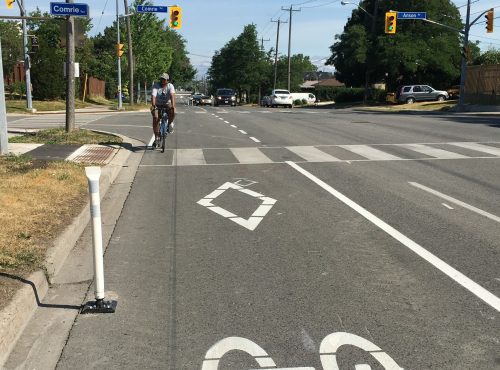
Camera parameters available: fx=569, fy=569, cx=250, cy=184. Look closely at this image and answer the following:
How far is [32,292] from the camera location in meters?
4.21

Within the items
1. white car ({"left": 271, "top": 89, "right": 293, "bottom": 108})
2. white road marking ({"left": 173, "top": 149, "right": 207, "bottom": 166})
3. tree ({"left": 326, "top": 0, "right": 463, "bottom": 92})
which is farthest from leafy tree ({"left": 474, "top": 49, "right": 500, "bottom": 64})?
white road marking ({"left": 173, "top": 149, "right": 207, "bottom": 166})

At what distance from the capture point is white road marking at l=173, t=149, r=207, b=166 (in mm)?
11766

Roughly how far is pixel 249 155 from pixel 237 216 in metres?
5.84

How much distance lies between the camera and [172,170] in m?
10.9

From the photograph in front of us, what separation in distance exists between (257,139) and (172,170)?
5.79 m

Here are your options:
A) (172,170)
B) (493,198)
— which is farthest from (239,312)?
(172,170)

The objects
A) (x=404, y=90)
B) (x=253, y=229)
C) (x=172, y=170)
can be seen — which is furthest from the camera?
(x=404, y=90)

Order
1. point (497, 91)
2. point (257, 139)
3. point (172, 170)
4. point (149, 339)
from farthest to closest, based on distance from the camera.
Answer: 1. point (497, 91)
2. point (257, 139)
3. point (172, 170)
4. point (149, 339)

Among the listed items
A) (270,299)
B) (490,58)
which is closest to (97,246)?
(270,299)

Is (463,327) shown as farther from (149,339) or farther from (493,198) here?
(493,198)

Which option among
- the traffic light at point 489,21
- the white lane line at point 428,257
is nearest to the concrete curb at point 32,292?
the white lane line at point 428,257

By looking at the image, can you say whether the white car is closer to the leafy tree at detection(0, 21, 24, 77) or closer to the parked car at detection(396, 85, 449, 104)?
the parked car at detection(396, 85, 449, 104)

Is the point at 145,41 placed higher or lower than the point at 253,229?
higher

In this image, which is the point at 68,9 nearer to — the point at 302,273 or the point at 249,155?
the point at 249,155
